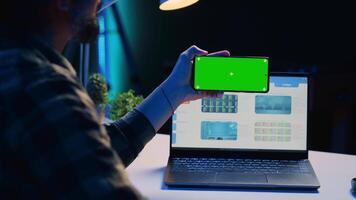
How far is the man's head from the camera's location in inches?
24.6

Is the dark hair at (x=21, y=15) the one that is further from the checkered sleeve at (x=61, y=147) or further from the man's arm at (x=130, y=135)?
the man's arm at (x=130, y=135)

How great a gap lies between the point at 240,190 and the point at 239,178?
0.14ft

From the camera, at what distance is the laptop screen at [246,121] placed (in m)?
1.38

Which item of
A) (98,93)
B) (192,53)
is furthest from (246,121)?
(98,93)

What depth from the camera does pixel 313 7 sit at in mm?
3680

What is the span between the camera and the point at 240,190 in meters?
1.18

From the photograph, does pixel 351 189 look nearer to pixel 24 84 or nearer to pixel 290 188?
pixel 290 188

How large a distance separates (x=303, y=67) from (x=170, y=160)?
251 cm

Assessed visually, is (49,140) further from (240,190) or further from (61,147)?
(240,190)

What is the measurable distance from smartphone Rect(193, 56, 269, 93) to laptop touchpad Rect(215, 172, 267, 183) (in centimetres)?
21

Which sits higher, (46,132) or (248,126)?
(46,132)

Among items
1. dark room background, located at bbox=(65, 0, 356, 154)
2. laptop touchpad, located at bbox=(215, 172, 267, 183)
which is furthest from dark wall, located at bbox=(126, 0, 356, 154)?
laptop touchpad, located at bbox=(215, 172, 267, 183)

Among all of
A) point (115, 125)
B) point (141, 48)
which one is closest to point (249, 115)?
point (115, 125)

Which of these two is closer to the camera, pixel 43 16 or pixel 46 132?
pixel 46 132
